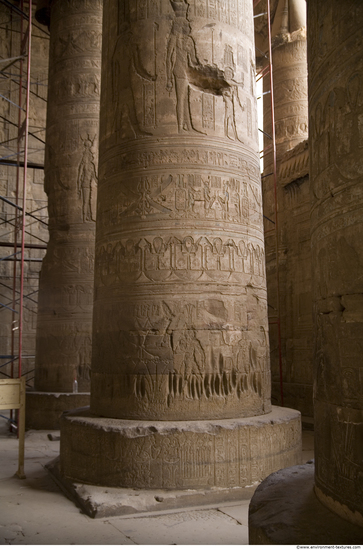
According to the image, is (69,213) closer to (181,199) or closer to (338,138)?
(181,199)

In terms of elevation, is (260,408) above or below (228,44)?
below

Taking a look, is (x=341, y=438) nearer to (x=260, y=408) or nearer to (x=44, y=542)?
(x=44, y=542)

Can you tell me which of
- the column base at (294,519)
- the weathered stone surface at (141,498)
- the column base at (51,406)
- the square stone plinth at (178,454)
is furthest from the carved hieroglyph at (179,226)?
the column base at (51,406)

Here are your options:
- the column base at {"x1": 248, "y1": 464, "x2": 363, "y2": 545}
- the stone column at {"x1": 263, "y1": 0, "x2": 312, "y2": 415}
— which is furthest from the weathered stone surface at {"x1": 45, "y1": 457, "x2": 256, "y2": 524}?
the stone column at {"x1": 263, "y1": 0, "x2": 312, "y2": 415}

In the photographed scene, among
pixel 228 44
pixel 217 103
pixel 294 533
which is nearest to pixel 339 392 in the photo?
pixel 294 533

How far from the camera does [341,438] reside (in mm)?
1969

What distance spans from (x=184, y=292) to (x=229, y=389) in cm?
96

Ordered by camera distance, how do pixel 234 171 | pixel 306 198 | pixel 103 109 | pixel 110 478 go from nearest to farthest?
pixel 110 478, pixel 234 171, pixel 103 109, pixel 306 198

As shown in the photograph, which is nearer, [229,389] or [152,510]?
[152,510]

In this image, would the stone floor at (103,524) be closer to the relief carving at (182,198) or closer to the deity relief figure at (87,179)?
the relief carving at (182,198)

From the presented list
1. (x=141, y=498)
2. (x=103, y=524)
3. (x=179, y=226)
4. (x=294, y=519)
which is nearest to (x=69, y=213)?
(x=179, y=226)

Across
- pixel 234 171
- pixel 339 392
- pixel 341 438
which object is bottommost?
pixel 341 438

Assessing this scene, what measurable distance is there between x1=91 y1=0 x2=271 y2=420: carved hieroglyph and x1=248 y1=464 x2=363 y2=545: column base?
2.03 meters

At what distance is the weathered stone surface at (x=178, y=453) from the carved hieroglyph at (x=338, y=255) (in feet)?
7.00
